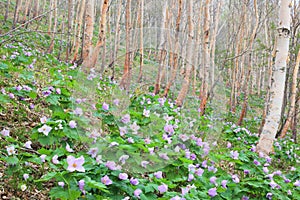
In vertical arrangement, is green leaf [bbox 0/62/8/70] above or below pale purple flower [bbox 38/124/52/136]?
above

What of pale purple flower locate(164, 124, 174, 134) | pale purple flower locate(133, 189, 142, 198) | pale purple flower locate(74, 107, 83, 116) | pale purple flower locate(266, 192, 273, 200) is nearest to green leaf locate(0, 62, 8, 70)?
pale purple flower locate(74, 107, 83, 116)

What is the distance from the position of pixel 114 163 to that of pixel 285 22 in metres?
3.16

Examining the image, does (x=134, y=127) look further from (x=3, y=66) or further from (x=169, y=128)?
(x=3, y=66)

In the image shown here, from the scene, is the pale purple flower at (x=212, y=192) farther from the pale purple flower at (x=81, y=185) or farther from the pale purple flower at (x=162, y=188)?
the pale purple flower at (x=81, y=185)

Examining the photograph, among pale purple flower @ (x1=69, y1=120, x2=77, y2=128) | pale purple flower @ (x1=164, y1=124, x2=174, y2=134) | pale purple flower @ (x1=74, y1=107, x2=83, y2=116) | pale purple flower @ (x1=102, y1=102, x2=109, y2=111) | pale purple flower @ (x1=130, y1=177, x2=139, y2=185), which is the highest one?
pale purple flower @ (x1=102, y1=102, x2=109, y2=111)

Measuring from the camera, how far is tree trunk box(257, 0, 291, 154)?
159 inches

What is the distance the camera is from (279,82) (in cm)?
405

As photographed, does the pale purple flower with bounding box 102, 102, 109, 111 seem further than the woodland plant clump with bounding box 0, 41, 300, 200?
Yes

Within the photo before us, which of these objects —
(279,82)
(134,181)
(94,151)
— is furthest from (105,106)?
(279,82)

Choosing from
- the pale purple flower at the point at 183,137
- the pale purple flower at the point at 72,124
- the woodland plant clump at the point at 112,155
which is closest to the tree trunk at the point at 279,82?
the woodland plant clump at the point at 112,155

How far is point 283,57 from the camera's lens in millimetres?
4062

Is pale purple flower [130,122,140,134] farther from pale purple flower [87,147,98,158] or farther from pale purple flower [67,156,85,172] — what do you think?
pale purple flower [67,156,85,172]

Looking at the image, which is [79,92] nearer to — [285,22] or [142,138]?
[142,138]

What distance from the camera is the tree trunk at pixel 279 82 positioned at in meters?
4.04
